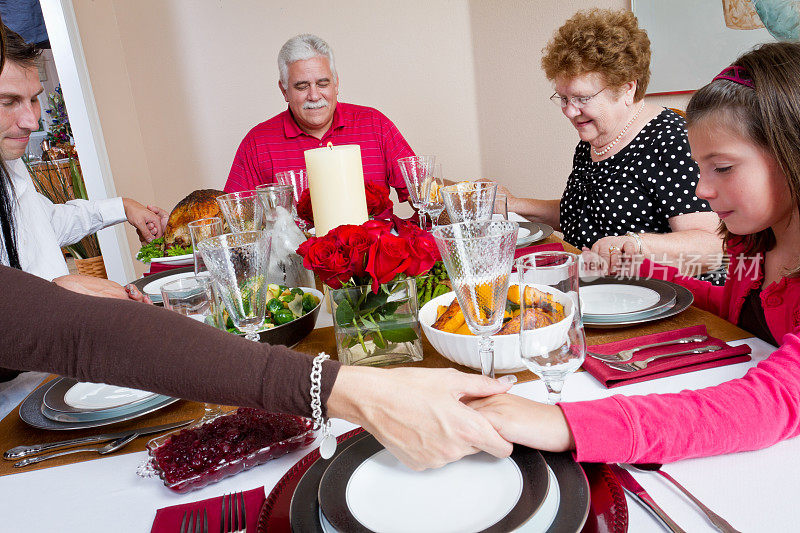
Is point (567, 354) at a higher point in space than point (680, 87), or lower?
lower

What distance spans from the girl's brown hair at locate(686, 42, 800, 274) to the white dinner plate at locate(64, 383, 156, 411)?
117cm

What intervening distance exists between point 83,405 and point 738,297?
1.30 m

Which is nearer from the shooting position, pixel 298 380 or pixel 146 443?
pixel 298 380

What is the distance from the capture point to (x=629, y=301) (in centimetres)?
119

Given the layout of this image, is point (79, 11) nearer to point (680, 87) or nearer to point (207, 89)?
point (207, 89)

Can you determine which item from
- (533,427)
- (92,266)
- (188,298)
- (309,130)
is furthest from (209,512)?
(92,266)

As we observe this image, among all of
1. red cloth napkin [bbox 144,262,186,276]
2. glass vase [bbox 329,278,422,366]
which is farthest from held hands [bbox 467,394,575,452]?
red cloth napkin [bbox 144,262,186,276]

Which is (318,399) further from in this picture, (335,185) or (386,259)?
(335,185)

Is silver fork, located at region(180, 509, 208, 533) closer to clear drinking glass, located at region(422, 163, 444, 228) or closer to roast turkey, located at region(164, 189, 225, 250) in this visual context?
clear drinking glass, located at region(422, 163, 444, 228)

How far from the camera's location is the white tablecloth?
2.00 ft

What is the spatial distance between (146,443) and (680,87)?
8.13 ft

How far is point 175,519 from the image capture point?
680 mm

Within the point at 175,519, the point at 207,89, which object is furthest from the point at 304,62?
the point at 175,519

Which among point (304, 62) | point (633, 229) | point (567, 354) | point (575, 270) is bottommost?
point (633, 229)
